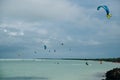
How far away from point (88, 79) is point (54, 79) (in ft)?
20.2

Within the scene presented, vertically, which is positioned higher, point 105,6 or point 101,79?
point 105,6

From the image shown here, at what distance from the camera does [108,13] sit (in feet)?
101

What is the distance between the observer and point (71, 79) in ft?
188

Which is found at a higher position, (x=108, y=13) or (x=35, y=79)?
(x=108, y=13)

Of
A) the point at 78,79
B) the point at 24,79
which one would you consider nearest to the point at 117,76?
the point at 78,79

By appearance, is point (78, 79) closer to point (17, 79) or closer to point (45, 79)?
point (45, 79)

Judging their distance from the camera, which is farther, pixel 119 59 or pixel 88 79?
pixel 119 59

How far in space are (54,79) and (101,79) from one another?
8454mm

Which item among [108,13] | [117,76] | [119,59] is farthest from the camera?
[119,59]

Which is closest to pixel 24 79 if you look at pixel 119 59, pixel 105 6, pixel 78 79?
pixel 78 79

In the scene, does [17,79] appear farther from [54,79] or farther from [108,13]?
[108,13]

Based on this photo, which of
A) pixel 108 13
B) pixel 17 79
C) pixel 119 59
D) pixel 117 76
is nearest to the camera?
pixel 108 13

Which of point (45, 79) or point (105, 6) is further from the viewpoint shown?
point (45, 79)

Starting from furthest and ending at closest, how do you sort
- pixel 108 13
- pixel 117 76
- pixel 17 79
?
pixel 17 79, pixel 117 76, pixel 108 13
